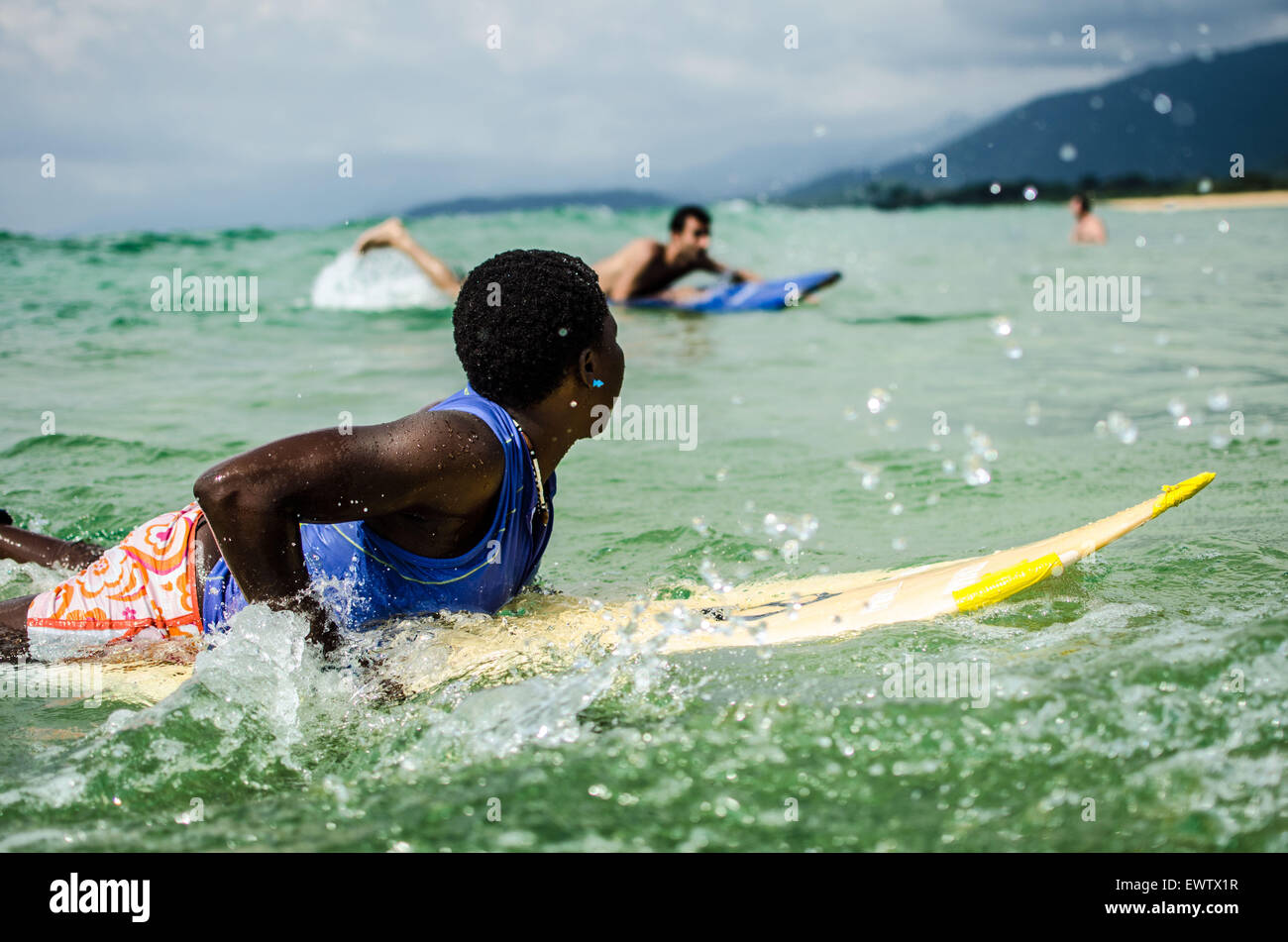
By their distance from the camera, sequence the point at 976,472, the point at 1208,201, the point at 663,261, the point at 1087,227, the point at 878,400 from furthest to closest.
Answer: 1. the point at 1208,201
2. the point at 1087,227
3. the point at 663,261
4. the point at 878,400
5. the point at 976,472

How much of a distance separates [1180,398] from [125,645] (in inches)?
226

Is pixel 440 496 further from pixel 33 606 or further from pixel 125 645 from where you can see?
pixel 33 606

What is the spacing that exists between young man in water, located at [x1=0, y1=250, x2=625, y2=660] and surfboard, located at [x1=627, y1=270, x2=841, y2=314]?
823 centimetres

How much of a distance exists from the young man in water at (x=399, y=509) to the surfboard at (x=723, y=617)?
4.1 inches

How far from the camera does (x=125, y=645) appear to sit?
103 inches

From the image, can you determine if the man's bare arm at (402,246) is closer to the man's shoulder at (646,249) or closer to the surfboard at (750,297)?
the man's shoulder at (646,249)

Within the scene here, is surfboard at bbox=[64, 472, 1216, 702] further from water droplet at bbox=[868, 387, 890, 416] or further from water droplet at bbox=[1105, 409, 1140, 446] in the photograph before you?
water droplet at bbox=[868, 387, 890, 416]

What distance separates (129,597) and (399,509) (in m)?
0.93

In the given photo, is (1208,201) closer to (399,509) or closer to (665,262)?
(665,262)

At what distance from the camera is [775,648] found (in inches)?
106

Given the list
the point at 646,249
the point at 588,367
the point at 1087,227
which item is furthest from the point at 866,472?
the point at 1087,227

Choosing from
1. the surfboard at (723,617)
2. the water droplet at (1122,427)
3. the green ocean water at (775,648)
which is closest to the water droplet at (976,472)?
the green ocean water at (775,648)

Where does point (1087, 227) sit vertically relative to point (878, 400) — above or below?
above

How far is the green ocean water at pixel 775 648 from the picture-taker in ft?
6.53
